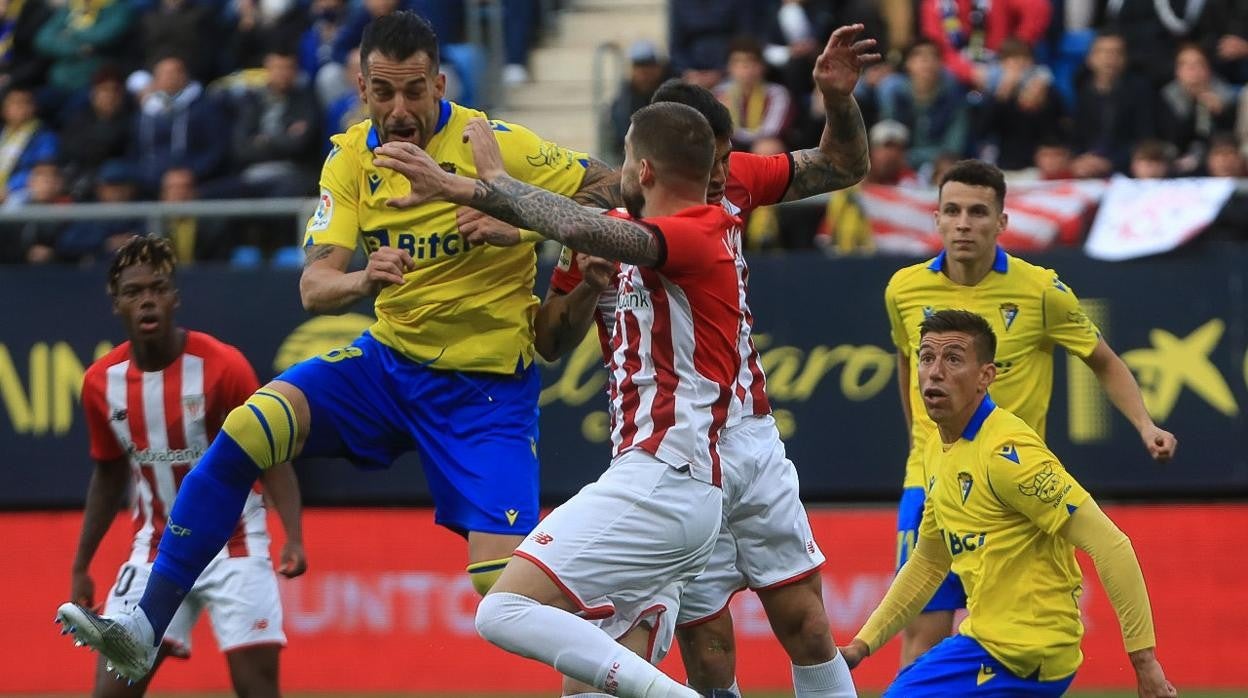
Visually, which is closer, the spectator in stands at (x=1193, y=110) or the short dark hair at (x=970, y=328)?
the short dark hair at (x=970, y=328)

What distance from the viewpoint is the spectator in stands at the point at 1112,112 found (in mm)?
13328

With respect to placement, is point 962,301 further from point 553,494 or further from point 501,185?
point 553,494

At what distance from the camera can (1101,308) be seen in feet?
39.8

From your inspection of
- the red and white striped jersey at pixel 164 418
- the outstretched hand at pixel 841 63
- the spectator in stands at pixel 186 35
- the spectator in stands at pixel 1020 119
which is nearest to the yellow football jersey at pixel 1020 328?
the outstretched hand at pixel 841 63

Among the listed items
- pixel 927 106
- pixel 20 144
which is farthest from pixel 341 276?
pixel 20 144

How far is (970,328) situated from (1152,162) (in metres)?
6.13

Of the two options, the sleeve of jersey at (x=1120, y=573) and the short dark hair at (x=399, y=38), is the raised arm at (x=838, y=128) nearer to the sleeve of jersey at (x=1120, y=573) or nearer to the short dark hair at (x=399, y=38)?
the short dark hair at (x=399, y=38)

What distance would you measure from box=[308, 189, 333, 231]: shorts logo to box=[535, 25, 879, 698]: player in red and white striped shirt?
888 mm

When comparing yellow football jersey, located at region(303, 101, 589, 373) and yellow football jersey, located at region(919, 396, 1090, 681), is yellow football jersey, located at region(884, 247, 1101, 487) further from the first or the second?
yellow football jersey, located at region(303, 101, 589, 373)

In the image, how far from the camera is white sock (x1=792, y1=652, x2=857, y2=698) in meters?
7.18

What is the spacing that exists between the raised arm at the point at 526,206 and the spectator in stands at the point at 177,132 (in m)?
8.71

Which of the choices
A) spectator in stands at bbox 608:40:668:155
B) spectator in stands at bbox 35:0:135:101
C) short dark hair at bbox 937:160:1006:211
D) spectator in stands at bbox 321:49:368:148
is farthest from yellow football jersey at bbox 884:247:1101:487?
spectator in stands at bbox 35:0:135:101

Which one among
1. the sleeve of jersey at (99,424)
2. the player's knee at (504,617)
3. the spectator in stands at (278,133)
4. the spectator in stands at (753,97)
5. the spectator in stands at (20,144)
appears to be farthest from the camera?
the spectator in stands at (20,144)

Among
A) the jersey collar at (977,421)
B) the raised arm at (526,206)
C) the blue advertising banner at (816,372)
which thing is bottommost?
the blue advertising banner at (816,372)
